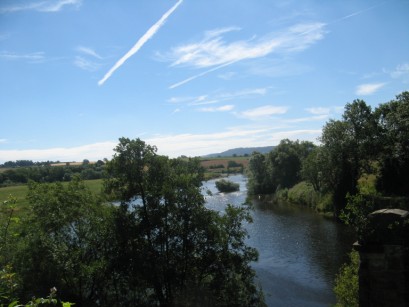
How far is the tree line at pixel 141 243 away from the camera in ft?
59.1

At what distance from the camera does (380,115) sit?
4378 centimetres

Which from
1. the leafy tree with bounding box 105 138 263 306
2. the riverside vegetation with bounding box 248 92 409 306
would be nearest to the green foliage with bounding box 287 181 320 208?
the riverside vegetation with bounding box 248 92 409 306

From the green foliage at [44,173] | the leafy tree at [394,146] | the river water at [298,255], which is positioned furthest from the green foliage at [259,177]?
the green foliage at [44,173]

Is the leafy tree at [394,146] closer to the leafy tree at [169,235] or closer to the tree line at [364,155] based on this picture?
the tree line at [364,155]

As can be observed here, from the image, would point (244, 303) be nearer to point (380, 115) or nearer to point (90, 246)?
point (90, 246)

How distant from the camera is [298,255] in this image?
101ft

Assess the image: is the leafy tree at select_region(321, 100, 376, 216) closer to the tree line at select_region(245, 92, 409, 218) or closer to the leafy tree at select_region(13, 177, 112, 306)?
the tree line at select_region(245, 92, 409, 218)

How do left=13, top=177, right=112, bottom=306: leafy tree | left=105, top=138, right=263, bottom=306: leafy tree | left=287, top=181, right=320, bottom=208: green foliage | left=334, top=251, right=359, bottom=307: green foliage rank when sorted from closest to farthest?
left=334, top=251, right=359, bottom=307: green foliage, left=13, top=177, right=112, bottom=306: leafy tree, left=105, top=138, right=263, bottom=306: leafy tree, left=287, top=181, right=320, bottom=208: green foliage

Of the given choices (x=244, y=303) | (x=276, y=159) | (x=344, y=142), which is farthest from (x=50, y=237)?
(x=276, y=159)

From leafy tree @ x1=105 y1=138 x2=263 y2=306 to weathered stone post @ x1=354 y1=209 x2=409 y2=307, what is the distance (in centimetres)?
1169

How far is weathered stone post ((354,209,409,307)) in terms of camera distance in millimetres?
6914

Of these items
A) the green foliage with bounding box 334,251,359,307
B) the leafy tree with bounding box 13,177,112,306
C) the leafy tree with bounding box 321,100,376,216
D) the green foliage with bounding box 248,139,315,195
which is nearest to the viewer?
the green foliage with bounding box 334,251,359,307

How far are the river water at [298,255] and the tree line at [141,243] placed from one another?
2.51m

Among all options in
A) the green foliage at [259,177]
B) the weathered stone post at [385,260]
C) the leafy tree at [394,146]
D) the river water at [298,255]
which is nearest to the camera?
the weathered stone post at [385,260]
